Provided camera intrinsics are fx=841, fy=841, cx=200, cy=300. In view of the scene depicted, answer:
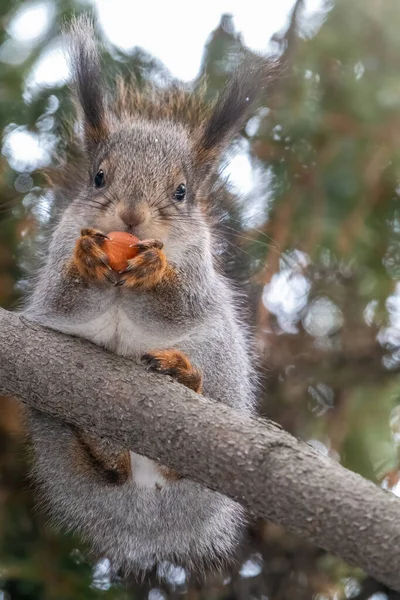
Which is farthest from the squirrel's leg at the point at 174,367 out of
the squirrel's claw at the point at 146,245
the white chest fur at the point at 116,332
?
the squirrel's claw at the point at 146,245

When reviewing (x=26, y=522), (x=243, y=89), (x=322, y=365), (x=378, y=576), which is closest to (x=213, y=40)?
(x=243, y=89)

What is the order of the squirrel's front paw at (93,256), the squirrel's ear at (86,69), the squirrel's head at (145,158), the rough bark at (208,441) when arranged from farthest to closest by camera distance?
the squirrel's ear at (86,69) < the squirrel's head at (145,158) < the squirrel's front paw at (93,256) < the rough bark at (208,441)

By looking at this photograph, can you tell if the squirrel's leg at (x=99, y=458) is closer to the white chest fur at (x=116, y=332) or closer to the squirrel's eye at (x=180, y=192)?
the white chest fur at (x=116, y=332)

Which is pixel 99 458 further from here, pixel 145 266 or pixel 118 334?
pixel 145 266

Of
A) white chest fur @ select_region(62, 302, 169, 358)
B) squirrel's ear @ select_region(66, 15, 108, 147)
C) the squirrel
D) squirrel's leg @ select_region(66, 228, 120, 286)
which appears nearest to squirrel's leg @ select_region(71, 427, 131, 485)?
the squirrel

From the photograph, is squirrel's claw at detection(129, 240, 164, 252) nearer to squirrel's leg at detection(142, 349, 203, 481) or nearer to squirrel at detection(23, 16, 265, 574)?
squirrel at detection(23, 16, 265, 574)

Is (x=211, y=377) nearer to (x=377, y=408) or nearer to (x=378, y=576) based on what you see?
(x=377, y=408)
